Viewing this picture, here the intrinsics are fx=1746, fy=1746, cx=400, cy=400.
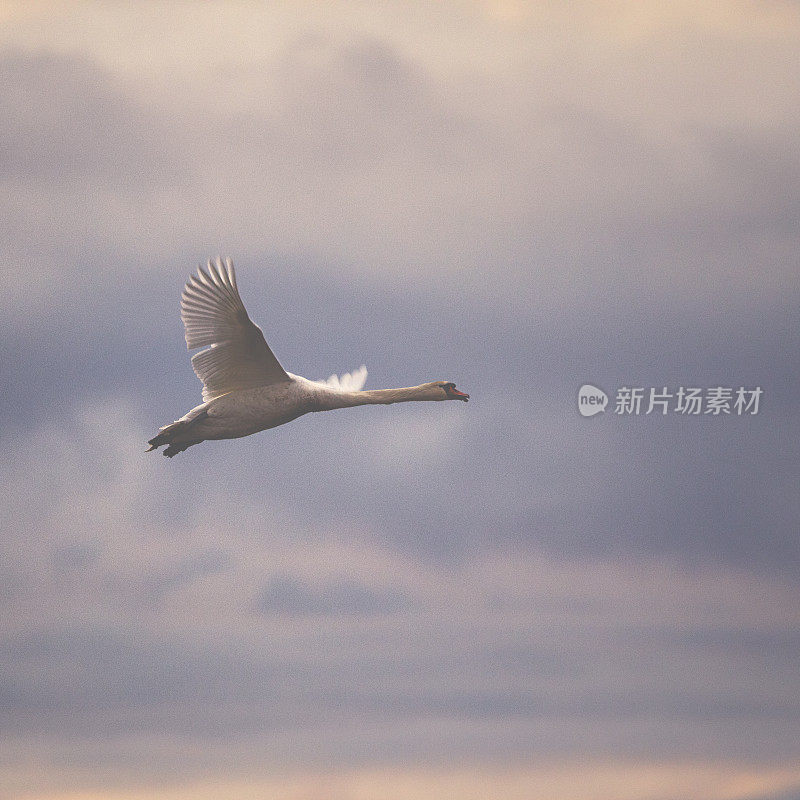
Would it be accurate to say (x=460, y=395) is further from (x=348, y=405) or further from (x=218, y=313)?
(x=218, y=313)

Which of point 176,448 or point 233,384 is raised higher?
point 233,384

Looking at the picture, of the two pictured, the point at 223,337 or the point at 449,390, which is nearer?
the point at 223,337

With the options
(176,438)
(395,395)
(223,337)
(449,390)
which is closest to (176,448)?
(176,438)

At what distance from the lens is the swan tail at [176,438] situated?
44.5 m

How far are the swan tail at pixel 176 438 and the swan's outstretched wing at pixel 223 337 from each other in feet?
3.12

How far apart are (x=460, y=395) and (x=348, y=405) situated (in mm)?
2992

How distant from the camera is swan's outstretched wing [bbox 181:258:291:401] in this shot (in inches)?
1709

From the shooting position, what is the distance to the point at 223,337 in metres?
44.1

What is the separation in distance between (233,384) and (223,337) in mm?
1394

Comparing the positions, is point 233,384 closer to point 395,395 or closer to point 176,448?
point 176,448

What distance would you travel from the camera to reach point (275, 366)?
146 feet

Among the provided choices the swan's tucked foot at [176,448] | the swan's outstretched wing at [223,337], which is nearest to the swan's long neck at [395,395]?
the swan's outstretched wing at [223,337]

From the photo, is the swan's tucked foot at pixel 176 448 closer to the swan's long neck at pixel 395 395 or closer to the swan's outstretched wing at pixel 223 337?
the swan's outstretched wing at pixel 223 337

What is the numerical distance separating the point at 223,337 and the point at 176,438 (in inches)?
118
